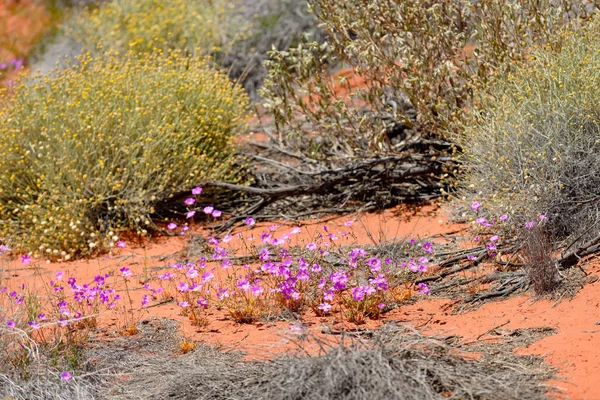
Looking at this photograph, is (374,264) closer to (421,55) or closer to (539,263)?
(539,263)

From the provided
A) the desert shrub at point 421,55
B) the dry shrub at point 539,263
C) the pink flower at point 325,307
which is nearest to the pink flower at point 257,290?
the pink flower at point 325,307

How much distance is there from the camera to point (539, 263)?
4113 millimetres

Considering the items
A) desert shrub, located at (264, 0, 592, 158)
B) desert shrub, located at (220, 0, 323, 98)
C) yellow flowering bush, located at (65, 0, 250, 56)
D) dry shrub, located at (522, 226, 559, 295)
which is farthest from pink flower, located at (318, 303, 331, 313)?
desert shrub, located at (220, 0, 323, 98)

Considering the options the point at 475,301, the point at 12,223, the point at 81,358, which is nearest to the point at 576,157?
the point at 475,301

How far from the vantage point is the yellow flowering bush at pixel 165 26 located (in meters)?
9.58

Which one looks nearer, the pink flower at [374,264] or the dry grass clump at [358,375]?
the dry grass clump at [358,375]

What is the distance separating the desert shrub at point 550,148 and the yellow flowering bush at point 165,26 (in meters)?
4.76

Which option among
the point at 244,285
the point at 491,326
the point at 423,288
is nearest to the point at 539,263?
the point at 491,326

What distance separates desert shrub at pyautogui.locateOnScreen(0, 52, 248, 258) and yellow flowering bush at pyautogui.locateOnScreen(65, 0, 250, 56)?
2185 mm

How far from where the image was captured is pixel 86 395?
363 cm

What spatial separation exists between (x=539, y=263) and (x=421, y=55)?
8.39ft

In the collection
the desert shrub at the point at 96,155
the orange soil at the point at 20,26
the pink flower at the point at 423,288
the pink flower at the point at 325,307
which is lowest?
the orange soil at the point at 20,26

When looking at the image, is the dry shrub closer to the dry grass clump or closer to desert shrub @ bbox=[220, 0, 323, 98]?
the dry grass clump

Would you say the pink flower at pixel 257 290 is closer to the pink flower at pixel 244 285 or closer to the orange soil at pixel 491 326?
the pink flower at pixel 244 285
